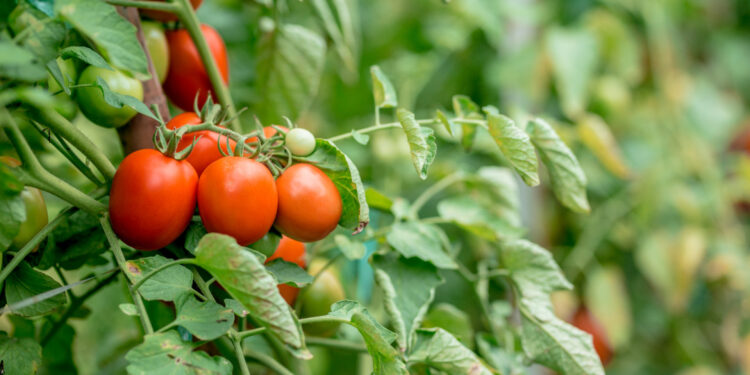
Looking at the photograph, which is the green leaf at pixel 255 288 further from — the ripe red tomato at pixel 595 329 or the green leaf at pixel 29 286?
the ripe red tomato at pixel 595 329

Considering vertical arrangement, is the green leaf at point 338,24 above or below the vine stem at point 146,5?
below

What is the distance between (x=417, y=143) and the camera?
416mm

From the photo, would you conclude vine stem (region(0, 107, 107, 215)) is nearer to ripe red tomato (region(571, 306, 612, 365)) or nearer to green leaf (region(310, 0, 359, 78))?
green leaf (region(310, 0, 359, 78))

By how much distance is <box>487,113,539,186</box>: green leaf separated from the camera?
44cm

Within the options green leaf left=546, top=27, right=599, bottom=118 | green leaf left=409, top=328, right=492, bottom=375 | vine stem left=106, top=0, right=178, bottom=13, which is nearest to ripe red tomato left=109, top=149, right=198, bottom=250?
vine stem left=106, top=0, right=178, bottom=13

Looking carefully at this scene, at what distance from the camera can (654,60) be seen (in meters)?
1.30

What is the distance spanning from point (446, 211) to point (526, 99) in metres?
0.59

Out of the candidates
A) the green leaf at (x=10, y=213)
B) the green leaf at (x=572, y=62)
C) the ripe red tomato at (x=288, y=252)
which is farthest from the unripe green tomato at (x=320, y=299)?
the green leaf at (x=572, y=62)

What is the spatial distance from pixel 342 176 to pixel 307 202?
36 mm

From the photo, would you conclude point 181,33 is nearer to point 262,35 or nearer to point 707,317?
point 262,35

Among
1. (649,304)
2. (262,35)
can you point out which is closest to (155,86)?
(262,35)

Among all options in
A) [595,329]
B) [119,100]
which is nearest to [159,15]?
[119,100]

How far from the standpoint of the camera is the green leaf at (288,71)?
630 mm

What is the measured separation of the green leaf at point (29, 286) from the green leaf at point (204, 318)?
0.10 metres
